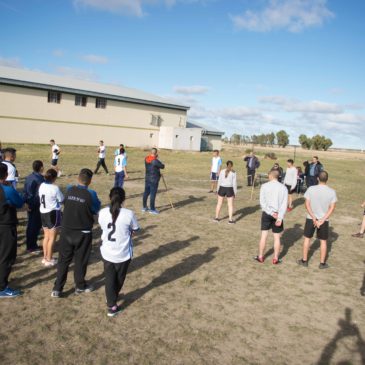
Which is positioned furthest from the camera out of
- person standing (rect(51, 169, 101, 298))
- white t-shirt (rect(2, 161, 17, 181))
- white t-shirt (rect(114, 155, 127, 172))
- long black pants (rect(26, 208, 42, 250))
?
white t-shirt (rect(114, 155, 127, 172))

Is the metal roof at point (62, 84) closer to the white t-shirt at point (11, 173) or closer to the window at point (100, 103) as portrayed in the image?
the window at point (100, 103)

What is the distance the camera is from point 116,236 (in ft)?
15.1

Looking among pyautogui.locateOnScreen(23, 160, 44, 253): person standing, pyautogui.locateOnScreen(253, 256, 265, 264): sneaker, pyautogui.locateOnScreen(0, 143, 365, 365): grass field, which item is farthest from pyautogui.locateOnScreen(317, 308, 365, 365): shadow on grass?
pyautogui.locateOnScreen(23, 160, 44, 253): person standing

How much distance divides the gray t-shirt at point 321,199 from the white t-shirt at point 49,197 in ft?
16.8

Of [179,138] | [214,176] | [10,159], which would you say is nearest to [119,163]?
[214,176]

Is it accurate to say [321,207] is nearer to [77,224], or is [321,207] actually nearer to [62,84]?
[77,224]

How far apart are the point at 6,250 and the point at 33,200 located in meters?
1.78

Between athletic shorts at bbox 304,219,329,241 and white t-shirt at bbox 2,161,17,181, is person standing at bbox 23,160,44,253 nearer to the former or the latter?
Answer: white t-shirt at bbox 2,161,17,181

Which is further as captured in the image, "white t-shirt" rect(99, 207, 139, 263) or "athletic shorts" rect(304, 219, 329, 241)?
"athletic shorts" rect(304, 219, 329, 241)

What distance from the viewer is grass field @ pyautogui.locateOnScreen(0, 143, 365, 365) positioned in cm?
416

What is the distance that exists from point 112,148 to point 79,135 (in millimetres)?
3843

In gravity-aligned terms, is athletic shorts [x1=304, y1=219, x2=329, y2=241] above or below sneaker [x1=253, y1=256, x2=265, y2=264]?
above

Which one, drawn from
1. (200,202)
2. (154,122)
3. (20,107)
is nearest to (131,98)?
(154,122)

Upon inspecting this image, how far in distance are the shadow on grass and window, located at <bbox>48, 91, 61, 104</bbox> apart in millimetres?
34574
